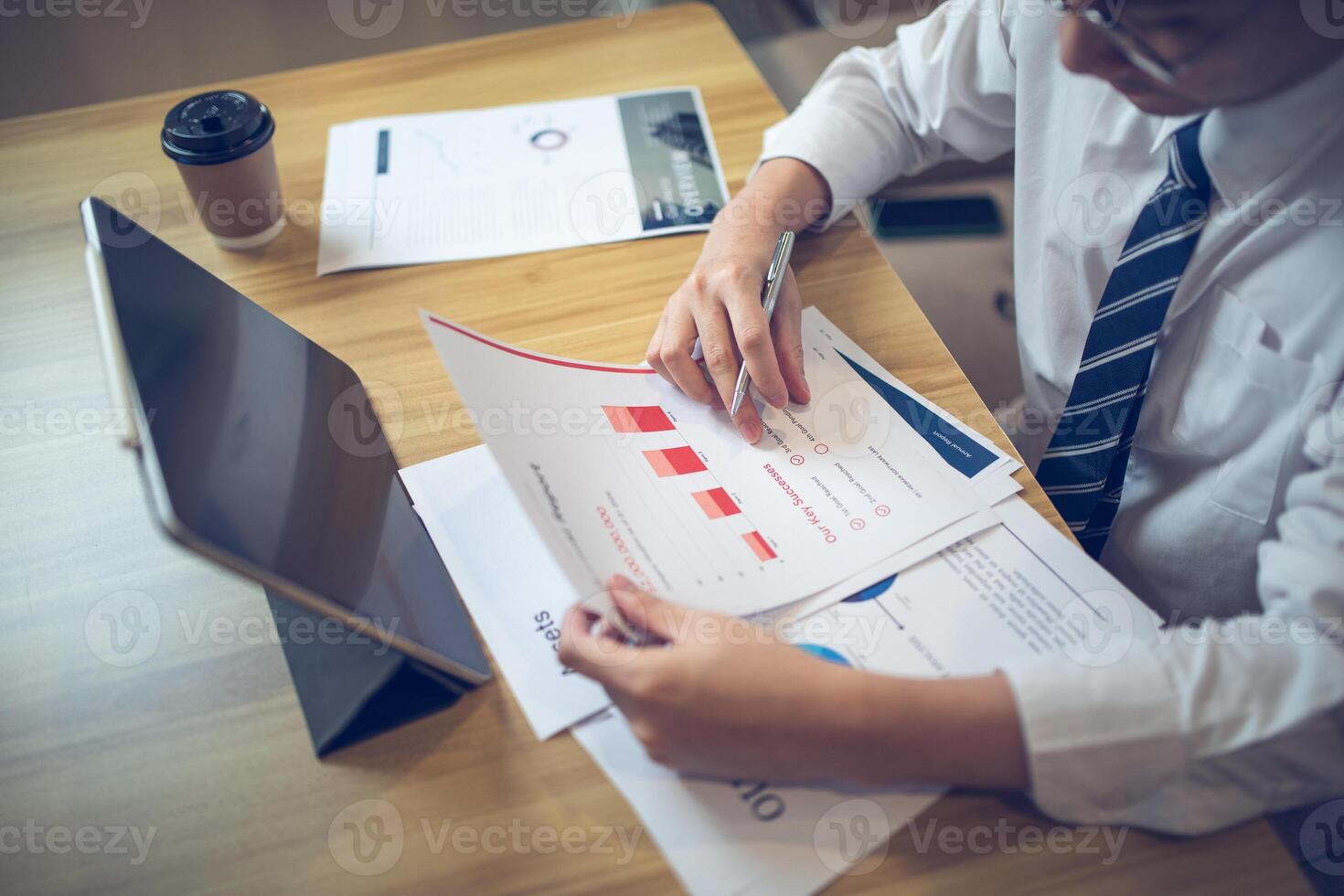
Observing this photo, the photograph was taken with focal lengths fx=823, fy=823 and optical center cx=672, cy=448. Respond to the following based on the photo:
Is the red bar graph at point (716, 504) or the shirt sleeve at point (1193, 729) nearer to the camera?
the shirt sleeve at point (1193, 729)

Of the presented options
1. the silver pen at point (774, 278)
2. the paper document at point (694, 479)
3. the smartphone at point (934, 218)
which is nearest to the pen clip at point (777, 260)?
the silver pen at point (774, 278)

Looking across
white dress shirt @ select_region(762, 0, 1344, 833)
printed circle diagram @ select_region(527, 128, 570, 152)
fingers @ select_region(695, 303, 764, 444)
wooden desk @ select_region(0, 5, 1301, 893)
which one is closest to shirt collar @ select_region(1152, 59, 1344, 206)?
white dress shirt @ select_region(762, 0, 1344, 833)

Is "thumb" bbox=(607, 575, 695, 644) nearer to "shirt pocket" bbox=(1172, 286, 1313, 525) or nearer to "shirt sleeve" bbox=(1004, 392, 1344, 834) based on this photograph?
"shirt sleeve" bbox=(1004, 392, 1344, 834)

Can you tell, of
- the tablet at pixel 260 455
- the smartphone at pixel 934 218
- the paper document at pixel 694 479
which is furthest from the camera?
the smartphone at pixel 934 218

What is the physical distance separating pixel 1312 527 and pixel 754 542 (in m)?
0.36

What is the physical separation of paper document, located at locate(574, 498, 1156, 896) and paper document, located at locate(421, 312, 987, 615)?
0.03 meters

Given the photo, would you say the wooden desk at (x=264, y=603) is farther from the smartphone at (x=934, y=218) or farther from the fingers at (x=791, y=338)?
the smartphone at (x=934, y=218)

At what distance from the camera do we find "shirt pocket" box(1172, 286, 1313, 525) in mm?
597

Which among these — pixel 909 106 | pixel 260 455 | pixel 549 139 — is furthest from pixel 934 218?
pixel 260 455

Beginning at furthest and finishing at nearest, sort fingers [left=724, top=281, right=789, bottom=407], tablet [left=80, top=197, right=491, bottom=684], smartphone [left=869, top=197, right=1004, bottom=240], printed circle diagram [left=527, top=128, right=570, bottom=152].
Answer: smartphone [left=869, top=197, right=1004, bottom=240] < printed circle diagram [left=527, top=128, right=570, bottom=152] < fingers [left=724, top=281, right=789, bottom=407] < tablet [left=80, top=197, right=491, bottom=684]

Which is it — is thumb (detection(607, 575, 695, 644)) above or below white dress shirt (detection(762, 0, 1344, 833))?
below

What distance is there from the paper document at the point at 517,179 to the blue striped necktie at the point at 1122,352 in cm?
39

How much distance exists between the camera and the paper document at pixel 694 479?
0.55 meters

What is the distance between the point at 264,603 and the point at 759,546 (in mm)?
354
